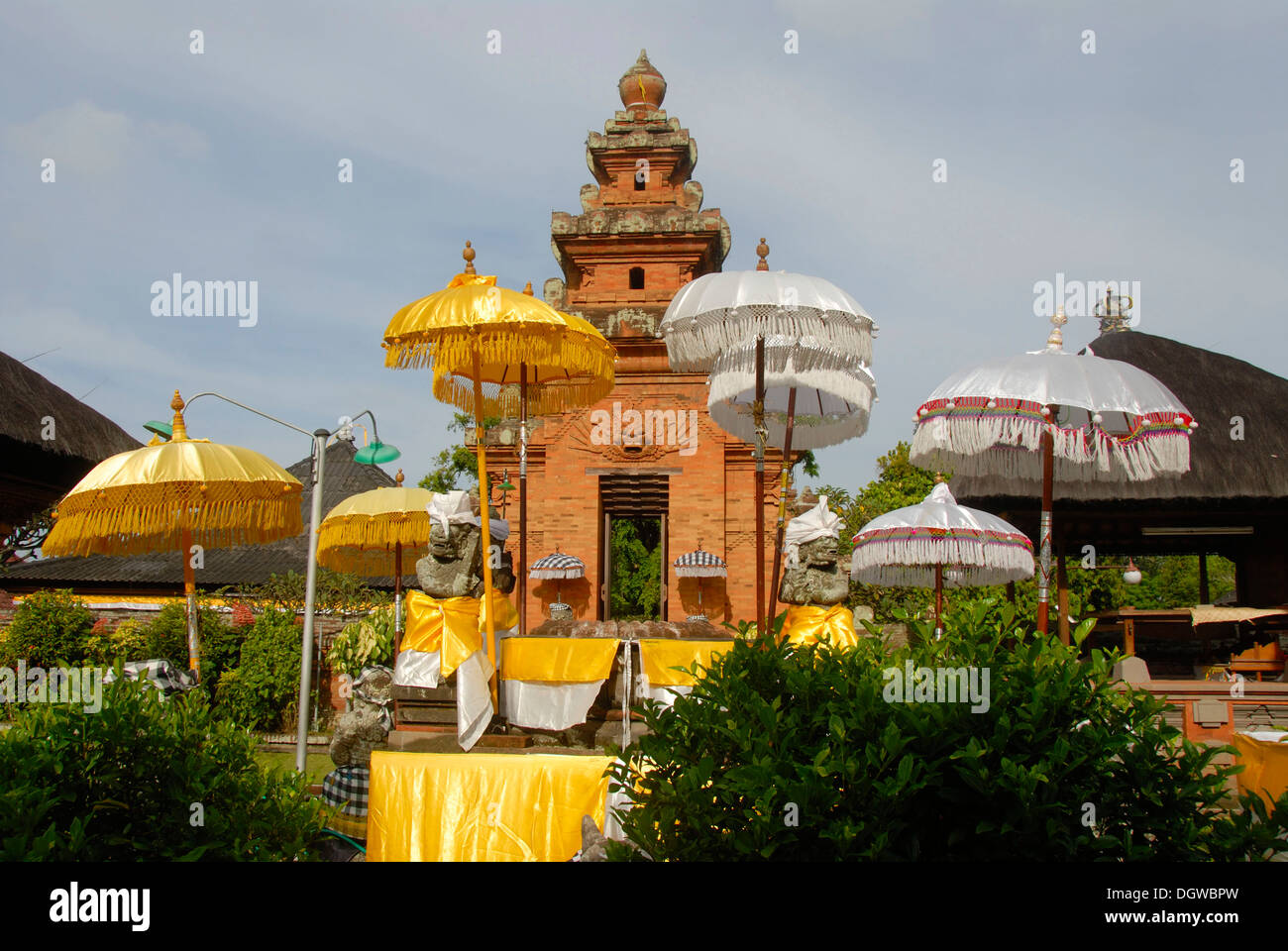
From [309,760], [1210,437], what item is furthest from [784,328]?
[309,760]

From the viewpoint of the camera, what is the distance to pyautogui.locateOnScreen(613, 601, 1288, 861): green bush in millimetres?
2770

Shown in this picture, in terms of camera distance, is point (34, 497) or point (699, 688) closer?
point (699, 688)

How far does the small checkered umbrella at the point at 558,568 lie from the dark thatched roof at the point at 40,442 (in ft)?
19.8

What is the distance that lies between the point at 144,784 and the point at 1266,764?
5.53 metres

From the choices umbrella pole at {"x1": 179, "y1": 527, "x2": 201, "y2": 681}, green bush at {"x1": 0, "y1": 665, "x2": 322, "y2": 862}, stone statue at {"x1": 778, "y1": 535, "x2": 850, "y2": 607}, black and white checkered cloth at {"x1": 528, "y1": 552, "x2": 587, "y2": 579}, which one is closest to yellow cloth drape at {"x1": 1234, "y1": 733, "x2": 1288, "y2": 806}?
stone statue at {"x1": 778, "y1": 535, "x2": 850, "y2": 607}

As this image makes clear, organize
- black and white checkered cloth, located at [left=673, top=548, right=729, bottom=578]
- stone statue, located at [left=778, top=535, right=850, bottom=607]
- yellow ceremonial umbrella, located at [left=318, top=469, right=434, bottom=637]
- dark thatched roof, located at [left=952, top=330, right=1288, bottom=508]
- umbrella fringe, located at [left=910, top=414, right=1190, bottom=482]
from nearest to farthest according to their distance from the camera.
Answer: umbrella fringe, located at [left=910, top=414, right=1190, bottom=482] < stone statue, located at [left=778, top=535, right=850, bottom=607] < yellow ceremonial umbrella, located at [left=318, top=469, right=434, bottom=637] < dark thatched roof, located at [left=952, top=330, right=1288, bottom=508] < black and white checkered cloth, located at [left=673, top=548, right=729, bottom=578]

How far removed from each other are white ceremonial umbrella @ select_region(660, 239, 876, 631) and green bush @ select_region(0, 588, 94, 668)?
1099cm

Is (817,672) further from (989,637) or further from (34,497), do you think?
(34,497)

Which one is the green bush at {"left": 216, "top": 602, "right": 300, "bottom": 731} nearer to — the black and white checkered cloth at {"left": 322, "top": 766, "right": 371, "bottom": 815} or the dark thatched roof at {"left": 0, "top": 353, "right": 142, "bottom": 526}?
the dark thatched roof at {"left": 0, "top": 353, "right": 142, "bottom": 526}

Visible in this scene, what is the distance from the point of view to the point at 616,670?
688 centimetres

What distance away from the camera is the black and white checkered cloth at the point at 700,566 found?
1368 centimetres
